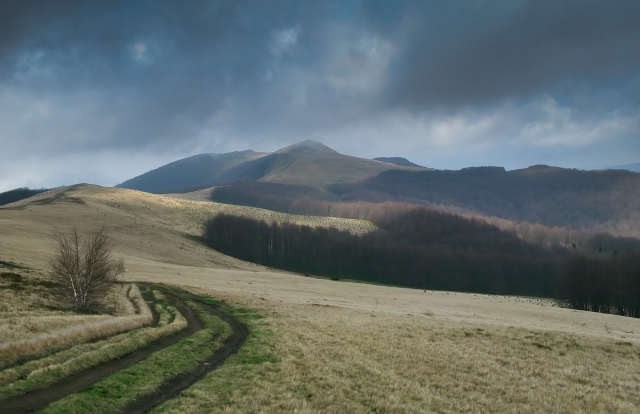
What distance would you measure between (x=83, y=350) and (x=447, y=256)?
177 m

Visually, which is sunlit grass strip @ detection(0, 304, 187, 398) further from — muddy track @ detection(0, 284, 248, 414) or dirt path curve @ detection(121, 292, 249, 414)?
dirt path curve @ detection(121, 292, 249, 414)

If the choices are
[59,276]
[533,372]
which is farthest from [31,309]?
[533,372]

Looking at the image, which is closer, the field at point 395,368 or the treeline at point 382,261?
the field at point 395,368

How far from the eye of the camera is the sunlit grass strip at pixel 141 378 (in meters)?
12.3

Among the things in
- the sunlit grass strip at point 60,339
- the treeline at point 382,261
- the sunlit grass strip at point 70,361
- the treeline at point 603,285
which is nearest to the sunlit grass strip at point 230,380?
the sunlit grass strip at point 70,361

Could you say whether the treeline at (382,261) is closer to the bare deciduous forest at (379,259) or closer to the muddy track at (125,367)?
the bare deciduous forest at (379,259)

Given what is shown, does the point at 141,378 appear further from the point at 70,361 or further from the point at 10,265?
the point at 10,265

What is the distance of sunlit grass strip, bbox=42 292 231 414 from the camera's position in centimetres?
1234

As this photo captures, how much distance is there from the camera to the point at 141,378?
600 inches

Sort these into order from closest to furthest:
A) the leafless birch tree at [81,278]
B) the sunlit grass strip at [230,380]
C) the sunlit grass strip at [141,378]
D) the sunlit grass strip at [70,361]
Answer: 1. the sunlit grass strip at [141,378]
2. the sunlit grass strip at [230,380]
3. the sunlit grass strip at [70,361]
4. the leafless birch tree at [81,278]

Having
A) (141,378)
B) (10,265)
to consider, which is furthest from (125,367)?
(10,265)

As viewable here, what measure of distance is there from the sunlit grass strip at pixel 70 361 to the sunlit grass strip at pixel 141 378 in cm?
167

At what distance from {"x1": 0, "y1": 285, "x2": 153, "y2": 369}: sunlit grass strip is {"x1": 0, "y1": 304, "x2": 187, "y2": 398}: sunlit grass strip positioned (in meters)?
0.81

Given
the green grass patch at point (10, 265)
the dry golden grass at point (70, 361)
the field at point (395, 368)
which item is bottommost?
the field at point (395, 368)
